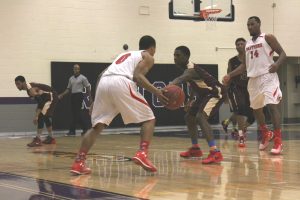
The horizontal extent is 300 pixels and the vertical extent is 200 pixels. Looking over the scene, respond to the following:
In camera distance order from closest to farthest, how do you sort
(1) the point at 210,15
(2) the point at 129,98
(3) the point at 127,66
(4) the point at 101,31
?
(2) the point at 129,98
(3) the point at 127,66
(1) the point at 210,15
(4) the point at 101,31

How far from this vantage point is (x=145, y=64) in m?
6.04

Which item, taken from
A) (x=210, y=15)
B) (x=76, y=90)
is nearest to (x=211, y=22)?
(x=210, y=15)

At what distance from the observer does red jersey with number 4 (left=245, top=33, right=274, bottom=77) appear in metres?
8.30

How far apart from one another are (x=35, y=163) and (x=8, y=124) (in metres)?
7.63

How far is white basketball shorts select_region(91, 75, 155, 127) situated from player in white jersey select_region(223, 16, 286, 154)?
2.67 metres

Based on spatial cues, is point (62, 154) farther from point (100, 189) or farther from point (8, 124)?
point (8, 124)

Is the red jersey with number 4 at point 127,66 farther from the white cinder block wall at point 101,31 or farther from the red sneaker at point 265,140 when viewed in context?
the white cinder block wall at point 101,31

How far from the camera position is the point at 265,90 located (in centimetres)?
822

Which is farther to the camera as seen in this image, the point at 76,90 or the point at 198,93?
the point at 76,90

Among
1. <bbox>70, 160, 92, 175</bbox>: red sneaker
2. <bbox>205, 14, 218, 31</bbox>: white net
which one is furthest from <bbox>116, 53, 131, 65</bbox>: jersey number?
<bbox>205, 14, 218, 31</bbox>: white net

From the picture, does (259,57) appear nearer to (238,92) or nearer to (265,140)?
(265,140)

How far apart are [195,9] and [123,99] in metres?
10.5

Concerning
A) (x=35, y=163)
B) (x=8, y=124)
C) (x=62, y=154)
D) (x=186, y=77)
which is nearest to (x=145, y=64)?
(x=186, y=77)

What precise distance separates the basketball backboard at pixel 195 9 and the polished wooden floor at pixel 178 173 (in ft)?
24.2
